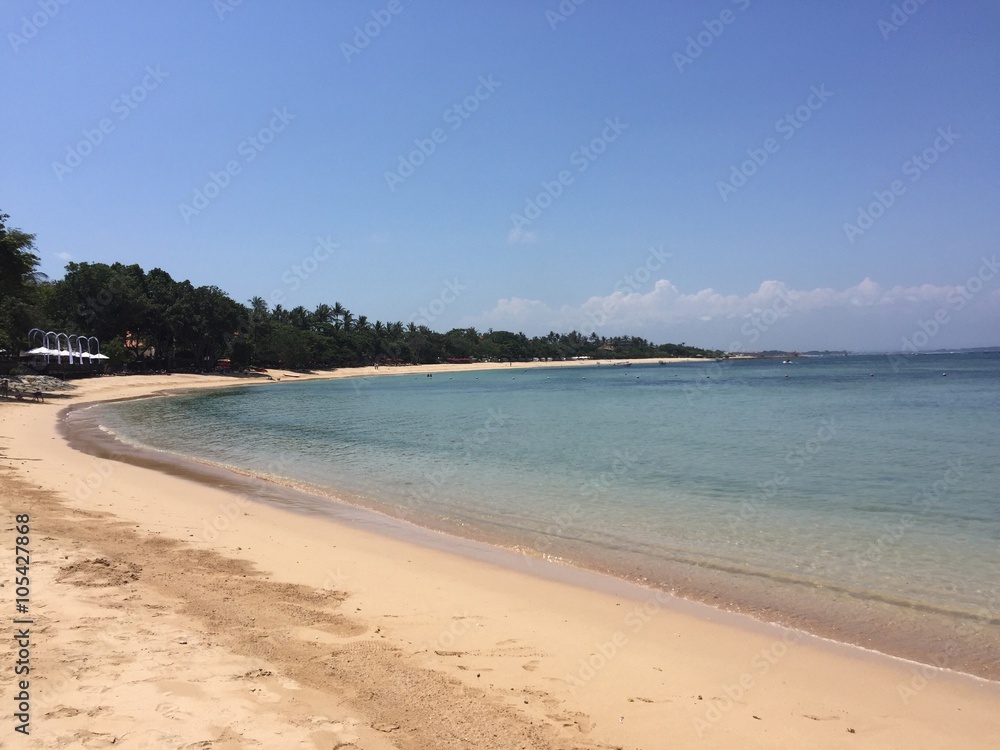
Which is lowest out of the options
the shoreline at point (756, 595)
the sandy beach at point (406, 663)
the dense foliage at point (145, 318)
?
the shoreline at point (756, 595)

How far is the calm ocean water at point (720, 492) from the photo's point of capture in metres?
8.06

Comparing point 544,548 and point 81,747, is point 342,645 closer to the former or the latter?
point 81,747

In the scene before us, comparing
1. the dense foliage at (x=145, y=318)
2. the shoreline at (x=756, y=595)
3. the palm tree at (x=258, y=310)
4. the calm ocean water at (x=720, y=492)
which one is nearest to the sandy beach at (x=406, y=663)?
→ the shoreline at (x=756, y=595)

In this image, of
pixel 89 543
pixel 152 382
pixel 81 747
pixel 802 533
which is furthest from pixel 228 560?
pixel 152 382

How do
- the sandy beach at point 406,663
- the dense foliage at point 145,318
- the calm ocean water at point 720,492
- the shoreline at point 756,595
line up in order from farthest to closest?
the dense foliage at point 145,318 < the calm ocean water at point 720,492 < the shoreline at point 756,595 < the sandy beach at point 406,663

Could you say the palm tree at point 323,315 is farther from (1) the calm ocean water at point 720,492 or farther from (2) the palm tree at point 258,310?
(1) the calm ocean water at point 720,492

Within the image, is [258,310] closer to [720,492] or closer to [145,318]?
[145,318]

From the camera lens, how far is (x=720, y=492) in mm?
14250

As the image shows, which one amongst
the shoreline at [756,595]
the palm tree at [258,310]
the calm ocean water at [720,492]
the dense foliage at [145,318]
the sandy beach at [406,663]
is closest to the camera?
the sandy beach at [406,663]

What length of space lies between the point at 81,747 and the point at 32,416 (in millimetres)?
32741

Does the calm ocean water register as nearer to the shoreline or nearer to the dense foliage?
the shoreline

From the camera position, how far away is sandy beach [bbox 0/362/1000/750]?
13.5 ft

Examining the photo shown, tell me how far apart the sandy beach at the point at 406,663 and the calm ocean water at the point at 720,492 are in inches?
51.7

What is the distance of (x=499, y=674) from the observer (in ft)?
17.3
